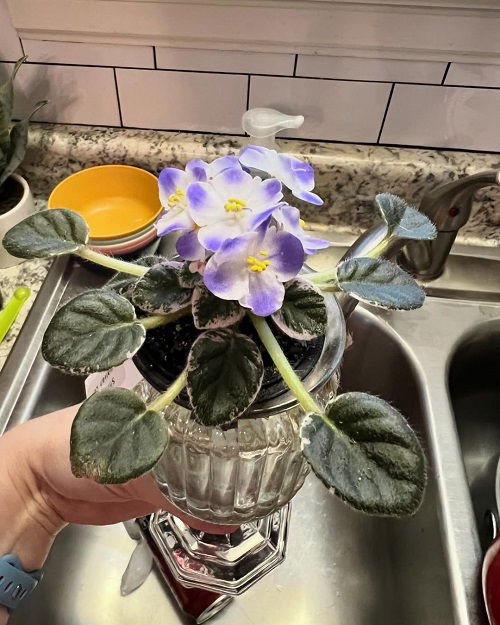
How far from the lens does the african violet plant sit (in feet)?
0.73

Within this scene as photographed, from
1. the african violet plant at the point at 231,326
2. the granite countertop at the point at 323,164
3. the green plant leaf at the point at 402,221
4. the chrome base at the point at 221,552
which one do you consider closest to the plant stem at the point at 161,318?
the african violet plant at the point at 231,326

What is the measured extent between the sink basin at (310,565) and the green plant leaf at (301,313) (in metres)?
0.37

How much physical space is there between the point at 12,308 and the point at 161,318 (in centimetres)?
44

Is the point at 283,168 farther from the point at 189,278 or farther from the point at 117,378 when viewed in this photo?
the point at 117,378

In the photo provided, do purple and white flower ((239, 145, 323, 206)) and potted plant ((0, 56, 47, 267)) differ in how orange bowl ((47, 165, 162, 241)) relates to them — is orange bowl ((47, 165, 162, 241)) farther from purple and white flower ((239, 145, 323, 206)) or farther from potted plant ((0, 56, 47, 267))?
purple and white flower ((239, 145, 323, 206))

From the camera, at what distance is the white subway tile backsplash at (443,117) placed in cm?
66

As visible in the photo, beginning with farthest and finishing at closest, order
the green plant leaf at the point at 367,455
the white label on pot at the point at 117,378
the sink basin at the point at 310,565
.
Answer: the sink basin at the point at 310,565, the white label on pot at the point at 117,378, the green plant leaf at the point at 367,455

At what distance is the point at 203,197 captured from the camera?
0.24m

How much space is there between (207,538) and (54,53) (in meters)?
0.57

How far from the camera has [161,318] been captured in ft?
0.87

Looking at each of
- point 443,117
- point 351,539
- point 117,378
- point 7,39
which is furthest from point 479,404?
point 7,39

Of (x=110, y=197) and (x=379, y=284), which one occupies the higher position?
(x=379, y=284)

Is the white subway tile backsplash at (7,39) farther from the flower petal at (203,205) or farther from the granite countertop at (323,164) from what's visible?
the flower petal at (203,205)

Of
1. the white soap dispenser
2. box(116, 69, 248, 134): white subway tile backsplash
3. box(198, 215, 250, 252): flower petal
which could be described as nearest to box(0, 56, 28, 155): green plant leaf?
box(116, 69, 248, 134): white subway tile backsplash
